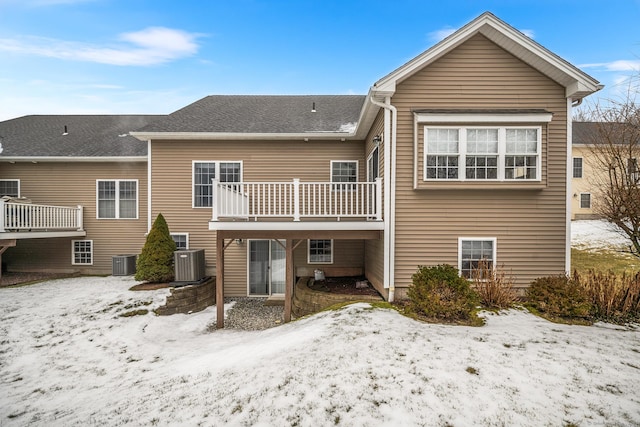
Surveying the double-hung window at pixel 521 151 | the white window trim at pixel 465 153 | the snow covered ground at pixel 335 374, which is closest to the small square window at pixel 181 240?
the snow covered ground at pixel 335 374

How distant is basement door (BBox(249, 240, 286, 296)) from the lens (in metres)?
10.5

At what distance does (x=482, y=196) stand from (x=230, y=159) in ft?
26.5

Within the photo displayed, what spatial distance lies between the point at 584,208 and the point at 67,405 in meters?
29.3

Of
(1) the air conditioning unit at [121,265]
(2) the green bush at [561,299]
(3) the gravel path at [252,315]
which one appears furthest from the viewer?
(1) the air conditioning unit at [121,265]

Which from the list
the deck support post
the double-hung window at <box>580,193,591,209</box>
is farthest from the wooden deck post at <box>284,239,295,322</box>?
the double-hung window at <box>580,193,591,209</box>

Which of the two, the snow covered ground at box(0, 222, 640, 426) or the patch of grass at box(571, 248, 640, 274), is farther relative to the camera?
the patch of grass at box(571, 248, 640, 274)

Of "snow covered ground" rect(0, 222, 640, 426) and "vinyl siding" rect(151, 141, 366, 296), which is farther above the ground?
"vinyl siding" rect(151, 141, 366, 296)

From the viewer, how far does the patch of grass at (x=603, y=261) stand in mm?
11118

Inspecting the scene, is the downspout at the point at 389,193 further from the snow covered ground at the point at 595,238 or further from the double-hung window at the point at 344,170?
the snow covered ground at the point at 595,238

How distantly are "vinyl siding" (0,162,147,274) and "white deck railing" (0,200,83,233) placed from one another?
0.43 metres

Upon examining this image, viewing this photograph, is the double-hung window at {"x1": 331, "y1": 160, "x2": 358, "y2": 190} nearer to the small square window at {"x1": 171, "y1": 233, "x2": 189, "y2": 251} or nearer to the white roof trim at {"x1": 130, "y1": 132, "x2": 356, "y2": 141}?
the white roof trim at {"x1": 130, "y1": 132, "x2": 356, "y2": 141}

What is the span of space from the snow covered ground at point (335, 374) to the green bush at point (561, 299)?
421 mm

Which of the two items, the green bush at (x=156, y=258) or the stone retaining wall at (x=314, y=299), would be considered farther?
the green bush at (x=156, y=258)

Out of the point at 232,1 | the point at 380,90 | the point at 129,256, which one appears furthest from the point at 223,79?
the point at 380,90
